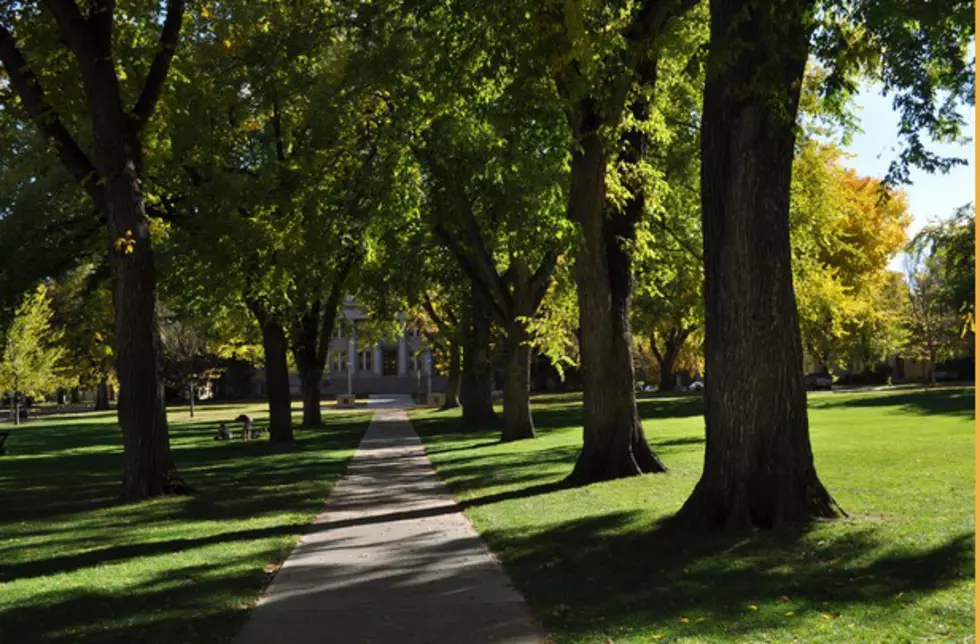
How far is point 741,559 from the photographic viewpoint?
7.91 m

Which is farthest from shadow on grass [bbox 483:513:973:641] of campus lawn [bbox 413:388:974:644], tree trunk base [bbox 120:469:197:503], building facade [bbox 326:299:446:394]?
building facade [bbox 326:299:446:394]

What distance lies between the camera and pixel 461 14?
1011cm

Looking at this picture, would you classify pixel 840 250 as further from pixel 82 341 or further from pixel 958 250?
pixel 82 341

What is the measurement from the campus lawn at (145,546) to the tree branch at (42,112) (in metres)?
4.99

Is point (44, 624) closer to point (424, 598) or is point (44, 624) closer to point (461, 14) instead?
point (424, 598)

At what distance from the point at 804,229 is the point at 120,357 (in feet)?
52.7

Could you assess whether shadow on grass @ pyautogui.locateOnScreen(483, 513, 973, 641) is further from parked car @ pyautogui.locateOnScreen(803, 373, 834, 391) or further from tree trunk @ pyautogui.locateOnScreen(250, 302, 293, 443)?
parked car @ pyautogui.locateOnScreen(803, 373, 834, 391)

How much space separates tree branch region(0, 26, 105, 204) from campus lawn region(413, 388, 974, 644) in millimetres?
7425

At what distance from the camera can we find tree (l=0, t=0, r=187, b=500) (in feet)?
44.6

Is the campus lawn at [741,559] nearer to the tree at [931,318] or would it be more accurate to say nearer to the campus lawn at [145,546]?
the campus lawn at [145,546]

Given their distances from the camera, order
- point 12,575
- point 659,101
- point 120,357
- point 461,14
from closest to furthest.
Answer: point 12,575 < point 461,14 < point 120,357 < point 659,101

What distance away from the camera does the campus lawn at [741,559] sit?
5887 mm

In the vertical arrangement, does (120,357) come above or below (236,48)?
below

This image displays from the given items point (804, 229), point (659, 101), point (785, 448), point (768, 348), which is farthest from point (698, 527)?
point (804, 229)
